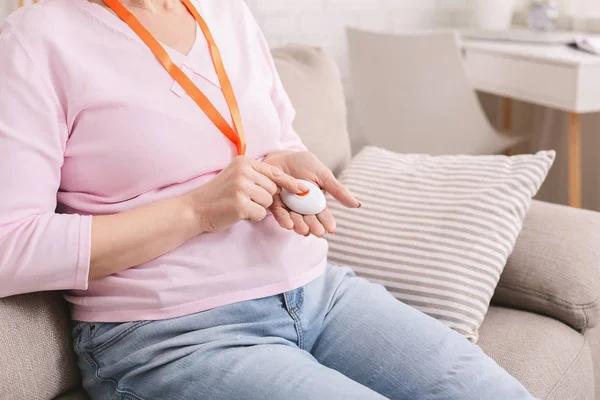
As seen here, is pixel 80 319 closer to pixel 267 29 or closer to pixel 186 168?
pixel 186 168

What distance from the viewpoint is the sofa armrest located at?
1.34 metres

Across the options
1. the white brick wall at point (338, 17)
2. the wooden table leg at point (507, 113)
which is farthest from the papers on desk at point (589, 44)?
the white brick wall at point (338, 17)

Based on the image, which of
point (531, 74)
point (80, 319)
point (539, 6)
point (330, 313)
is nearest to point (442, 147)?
point (531, 74)

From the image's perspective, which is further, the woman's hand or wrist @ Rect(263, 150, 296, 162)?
wrist @ Rect(263, 150, 296, 162)

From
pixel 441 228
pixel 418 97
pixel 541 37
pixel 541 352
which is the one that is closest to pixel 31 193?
pixel 441 228

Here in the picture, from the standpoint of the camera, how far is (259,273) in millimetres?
1028

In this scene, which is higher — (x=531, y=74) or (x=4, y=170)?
(x=4, y=170)

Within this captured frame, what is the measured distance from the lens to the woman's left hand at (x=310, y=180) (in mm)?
1058

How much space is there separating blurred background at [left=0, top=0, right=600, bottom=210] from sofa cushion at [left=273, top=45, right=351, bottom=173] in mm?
936

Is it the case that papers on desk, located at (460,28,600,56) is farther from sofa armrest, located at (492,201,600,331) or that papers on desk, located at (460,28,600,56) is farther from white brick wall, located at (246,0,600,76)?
sofa armrest, located at (492,201,600,331)

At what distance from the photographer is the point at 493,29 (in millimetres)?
2844

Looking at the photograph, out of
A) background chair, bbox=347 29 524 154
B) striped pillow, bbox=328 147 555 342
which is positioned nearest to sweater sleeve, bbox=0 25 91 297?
striped pillow, bbox=328 147 555 342

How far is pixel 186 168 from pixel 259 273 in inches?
7.0

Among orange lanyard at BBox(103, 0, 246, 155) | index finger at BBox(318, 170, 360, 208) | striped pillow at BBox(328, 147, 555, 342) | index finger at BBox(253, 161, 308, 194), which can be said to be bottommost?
striped pillow at BBox(328, 147, 555, 342)
